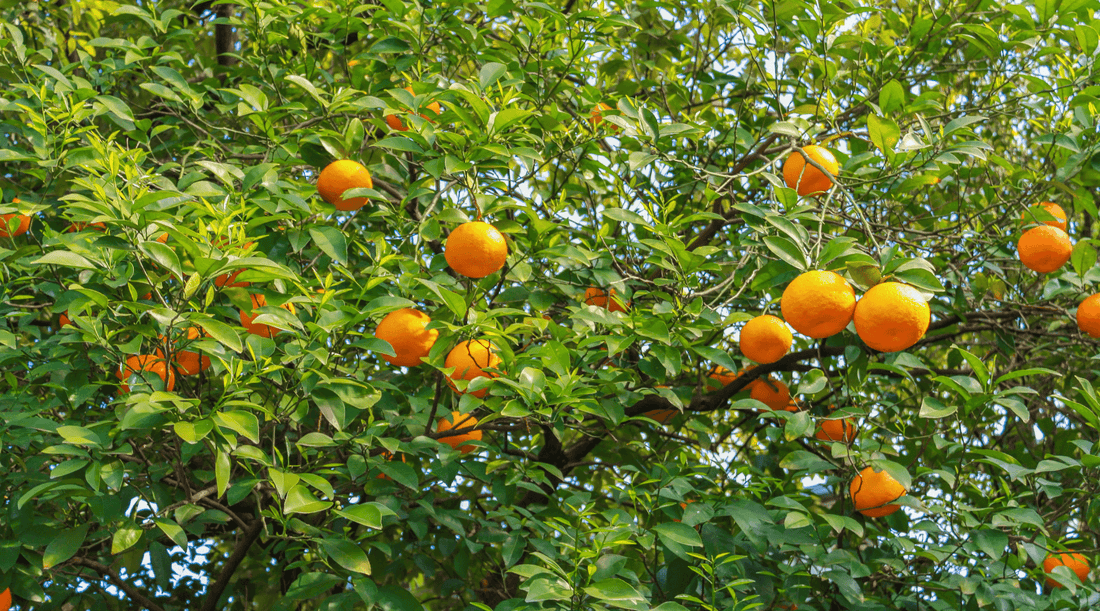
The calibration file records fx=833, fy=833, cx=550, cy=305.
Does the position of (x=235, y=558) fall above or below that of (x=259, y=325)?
below

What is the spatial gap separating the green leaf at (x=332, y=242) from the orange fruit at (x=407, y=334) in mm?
219

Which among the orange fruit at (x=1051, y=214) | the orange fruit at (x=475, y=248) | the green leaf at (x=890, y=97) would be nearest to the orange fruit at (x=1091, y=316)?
the orange fruit at (x=1051, y=214)

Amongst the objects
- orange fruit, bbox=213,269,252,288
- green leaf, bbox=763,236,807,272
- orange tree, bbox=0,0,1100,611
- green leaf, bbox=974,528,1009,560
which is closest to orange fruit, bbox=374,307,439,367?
orange tree, bbox=0,0,1100,611

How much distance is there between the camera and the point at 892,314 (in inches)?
63.0

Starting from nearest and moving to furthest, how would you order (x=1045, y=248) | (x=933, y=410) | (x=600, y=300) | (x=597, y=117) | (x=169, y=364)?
(x=169, y=364) < (x=933, y=410) < (x=1045, y=248) < (x=600, y=300) < (x=597, y=117)

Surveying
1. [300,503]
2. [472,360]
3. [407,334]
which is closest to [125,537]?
[300,503]

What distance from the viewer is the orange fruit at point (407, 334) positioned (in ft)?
6.45

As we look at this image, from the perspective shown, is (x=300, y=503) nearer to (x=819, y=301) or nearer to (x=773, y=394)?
(x=819, y=301)

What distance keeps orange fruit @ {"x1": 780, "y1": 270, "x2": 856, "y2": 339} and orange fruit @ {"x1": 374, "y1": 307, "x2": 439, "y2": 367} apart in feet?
2.74

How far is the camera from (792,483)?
9.82 ft

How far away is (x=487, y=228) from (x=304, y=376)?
0.55 meters

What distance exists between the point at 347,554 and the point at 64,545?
2.15 ft

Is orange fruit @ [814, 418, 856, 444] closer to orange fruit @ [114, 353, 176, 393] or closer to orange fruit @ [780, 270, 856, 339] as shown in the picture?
orange fruit @ [780, 270, 856, 339]

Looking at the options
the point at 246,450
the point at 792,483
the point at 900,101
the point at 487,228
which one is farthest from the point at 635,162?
the point at 792,483
